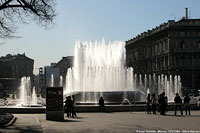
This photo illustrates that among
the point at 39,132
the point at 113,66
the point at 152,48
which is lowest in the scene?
the point at 39,132

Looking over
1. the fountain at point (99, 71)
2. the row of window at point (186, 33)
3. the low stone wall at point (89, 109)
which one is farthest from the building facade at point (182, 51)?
the low stone wall at point (89, 109)

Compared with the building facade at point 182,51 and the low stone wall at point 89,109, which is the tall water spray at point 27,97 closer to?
the low stone wall at point 89,109

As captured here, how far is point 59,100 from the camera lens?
63.1 ft

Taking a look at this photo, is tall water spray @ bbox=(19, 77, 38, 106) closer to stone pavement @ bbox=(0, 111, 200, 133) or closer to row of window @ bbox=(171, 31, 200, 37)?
stone pavement @ bbox=(0, 111, 200, 133)

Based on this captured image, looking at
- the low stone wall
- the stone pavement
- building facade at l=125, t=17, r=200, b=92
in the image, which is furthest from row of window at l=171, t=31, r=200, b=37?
the stone pavement

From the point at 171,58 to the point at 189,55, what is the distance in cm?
421

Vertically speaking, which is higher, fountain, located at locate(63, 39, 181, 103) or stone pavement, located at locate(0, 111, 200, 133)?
fountain, located at locate(63, 39, 181, 103)

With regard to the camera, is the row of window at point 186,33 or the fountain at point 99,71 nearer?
the fountain at point 99,71

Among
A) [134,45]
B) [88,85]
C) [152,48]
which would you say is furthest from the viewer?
[134,45]

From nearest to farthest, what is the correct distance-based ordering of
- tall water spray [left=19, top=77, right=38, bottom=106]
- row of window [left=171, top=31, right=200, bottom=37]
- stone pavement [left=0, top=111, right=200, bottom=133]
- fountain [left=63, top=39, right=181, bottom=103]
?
stone pavement [left=0, top=111, right=200, bottom=133]
tall water spray [left=19, top=77, right=38, bottom=106]
fountain [left=63, top=39, right=181, bottom=103]
row of window [left=171, top=31, right=200, bottom=37]

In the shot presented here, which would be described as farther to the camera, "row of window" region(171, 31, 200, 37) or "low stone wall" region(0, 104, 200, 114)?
"row of window" region(171, 31, 200, 37)

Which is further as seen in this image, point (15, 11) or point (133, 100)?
point (133, 100)

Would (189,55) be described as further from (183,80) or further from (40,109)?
(40,109)

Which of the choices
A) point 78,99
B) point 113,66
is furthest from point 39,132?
point 113,66
